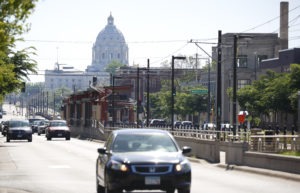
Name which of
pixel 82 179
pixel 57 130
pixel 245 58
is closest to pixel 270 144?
pixel 82 179

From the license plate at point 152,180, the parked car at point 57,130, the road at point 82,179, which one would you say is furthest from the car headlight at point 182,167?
the parked car at point 57,130

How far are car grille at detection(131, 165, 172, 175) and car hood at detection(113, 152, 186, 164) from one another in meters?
0.11

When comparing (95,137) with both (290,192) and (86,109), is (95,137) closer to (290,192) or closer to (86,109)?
(86,109)

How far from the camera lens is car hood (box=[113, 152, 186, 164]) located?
16.8 metres

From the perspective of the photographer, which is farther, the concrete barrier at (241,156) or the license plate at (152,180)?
the concrete barrier at (241,156)

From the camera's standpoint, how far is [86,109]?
320ft

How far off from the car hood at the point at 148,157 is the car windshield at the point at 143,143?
39cm

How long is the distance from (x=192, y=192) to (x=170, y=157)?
137 inches

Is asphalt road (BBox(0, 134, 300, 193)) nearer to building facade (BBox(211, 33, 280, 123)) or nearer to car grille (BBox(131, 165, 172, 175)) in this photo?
car grille (BBox(131, 165, 172, 175))

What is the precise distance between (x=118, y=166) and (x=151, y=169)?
70 cm

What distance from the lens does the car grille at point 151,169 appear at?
16672 millimetres

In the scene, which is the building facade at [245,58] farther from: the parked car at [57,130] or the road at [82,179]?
the road at [82,179]

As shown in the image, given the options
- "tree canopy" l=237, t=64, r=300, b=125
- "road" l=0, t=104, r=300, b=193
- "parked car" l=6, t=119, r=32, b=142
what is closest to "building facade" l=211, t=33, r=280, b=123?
"tree canopy" l=237, t=64, r=300, b=125

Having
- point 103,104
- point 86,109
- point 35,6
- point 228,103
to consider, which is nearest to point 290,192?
point 35,6
